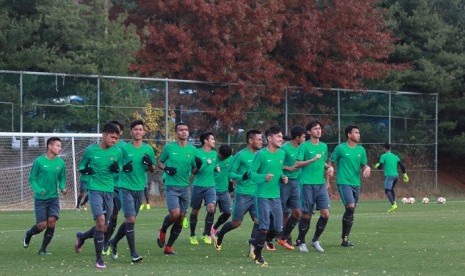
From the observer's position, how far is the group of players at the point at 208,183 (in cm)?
1786

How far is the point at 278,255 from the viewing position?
19516 millimetres

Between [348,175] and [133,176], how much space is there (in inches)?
179

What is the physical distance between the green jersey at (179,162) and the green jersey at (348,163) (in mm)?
2940

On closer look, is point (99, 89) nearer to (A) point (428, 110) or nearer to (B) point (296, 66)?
(B) point (296, 66)

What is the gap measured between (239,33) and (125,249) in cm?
2485

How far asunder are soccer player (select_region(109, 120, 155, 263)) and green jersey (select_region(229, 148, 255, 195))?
1.44 m

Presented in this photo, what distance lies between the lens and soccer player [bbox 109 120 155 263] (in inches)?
733

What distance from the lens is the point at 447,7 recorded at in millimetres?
58281

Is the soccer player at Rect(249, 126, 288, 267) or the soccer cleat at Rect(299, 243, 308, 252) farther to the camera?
the soccer cleat at Rect(299, 243, 308, 252)

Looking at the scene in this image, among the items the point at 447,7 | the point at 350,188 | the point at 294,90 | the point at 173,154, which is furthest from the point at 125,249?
the point at 447,7

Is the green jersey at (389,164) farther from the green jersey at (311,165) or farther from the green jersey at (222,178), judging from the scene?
the green jersey at (311,165)

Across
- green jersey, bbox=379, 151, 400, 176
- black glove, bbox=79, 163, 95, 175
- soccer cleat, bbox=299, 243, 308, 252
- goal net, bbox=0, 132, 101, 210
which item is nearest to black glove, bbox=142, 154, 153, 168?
black glove, bbox=79, 163, 95, 175

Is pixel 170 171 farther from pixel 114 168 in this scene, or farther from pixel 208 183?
pixel 208 183

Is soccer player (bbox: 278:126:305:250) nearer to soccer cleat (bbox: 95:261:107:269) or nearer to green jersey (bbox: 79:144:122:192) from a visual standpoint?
green jersey (bbox: 79:144:122:192)
